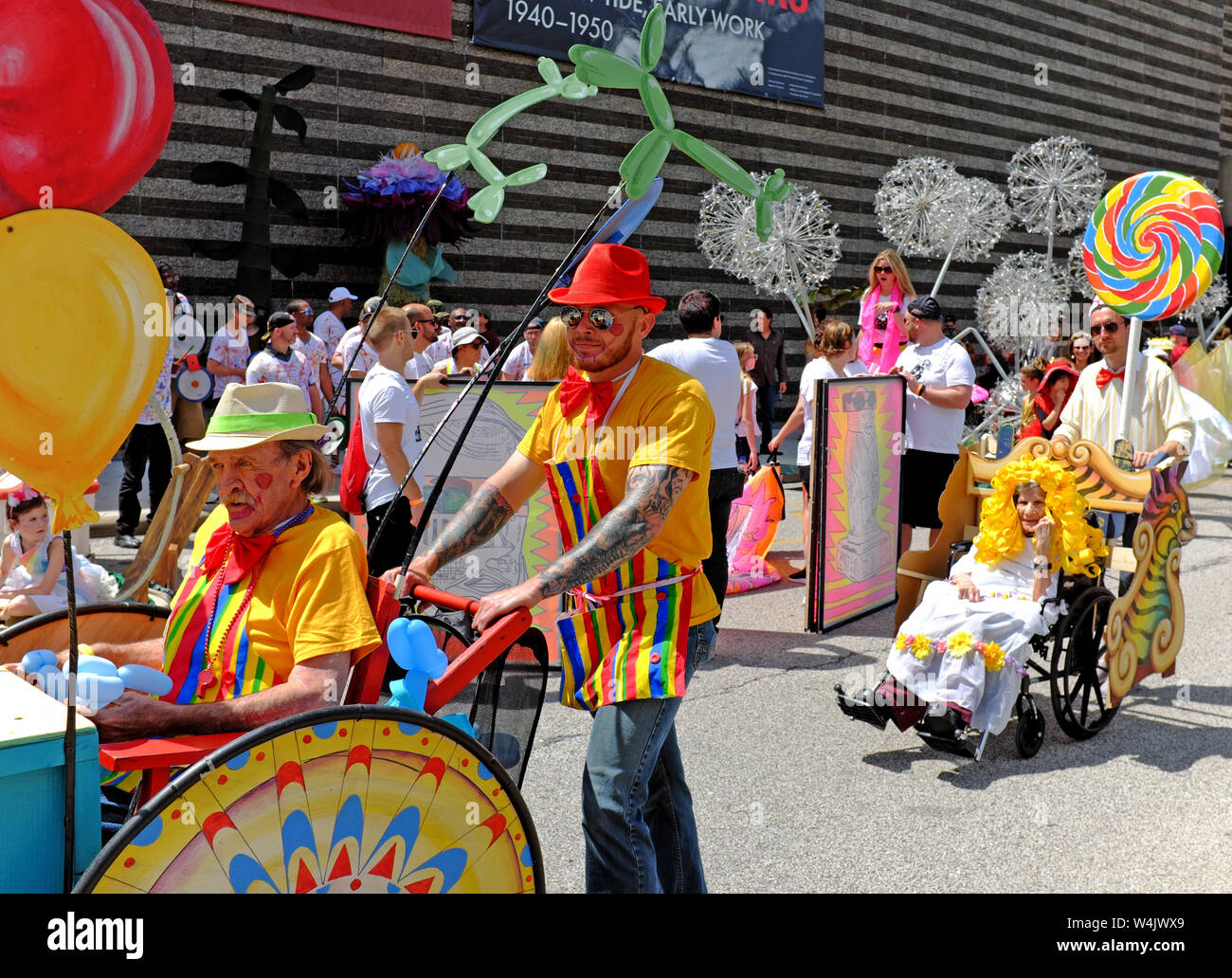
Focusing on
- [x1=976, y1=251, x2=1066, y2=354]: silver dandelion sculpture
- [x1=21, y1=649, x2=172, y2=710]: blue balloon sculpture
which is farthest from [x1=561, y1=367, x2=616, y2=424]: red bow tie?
[x1=976, y1=251, x2=1066, y2=354]: silver dandelion sculpture

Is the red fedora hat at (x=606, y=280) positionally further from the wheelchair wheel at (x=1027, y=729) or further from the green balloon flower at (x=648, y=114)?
the wheelchair wheel at (x=1027, y=729)

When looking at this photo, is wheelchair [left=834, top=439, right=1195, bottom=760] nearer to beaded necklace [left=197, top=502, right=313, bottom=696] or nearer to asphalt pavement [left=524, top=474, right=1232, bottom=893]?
asphalt pavement [left=524, top=474, right=1232, bottom=893]

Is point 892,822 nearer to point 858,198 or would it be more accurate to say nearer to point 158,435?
point 158,435

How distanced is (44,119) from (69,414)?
46 centimetres

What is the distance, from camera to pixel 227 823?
2.21 meters

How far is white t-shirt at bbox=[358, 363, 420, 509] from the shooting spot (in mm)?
5875

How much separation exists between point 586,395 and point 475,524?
1.56 ft

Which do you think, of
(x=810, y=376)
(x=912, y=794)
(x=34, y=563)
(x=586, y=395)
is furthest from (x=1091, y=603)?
(x=34, y=563)

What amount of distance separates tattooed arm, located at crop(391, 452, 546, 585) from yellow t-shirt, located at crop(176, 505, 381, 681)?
0.42m

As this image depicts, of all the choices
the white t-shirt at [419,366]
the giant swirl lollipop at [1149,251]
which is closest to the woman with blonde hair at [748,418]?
the white t-shirt at [419,366]

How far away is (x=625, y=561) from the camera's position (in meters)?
3.09

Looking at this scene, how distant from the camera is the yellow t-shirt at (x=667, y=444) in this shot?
312 centimetres

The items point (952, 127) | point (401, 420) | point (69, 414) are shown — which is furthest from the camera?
point (952, 127)

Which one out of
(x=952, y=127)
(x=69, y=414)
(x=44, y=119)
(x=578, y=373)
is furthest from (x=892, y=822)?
(x=952, y=127)
